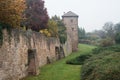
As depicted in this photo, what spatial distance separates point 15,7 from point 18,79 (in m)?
4.10

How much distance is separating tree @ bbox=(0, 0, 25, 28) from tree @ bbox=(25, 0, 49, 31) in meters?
13.9

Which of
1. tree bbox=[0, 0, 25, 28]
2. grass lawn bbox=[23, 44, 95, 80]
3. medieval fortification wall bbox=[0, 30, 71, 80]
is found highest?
tree bbox=[0, 0, 25, 28]

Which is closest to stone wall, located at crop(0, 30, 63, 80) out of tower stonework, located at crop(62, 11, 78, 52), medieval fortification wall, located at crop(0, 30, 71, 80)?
medieval fortification wall, located at crop(0, 30, 71, 80)

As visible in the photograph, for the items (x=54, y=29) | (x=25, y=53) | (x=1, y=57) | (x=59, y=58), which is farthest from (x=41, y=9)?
(x=1, y=57)

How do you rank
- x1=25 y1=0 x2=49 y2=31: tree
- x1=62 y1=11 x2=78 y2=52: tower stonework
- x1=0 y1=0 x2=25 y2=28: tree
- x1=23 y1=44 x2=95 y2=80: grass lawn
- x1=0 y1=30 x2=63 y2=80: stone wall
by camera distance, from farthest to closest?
1. x1=62 y1=11 x2=78 y2=52: tower stonework
2. x1=25 y1=0 x2=49 y2=31: tree
3. x1=23 y1=44 x2=95 y2=80: grass lawn
4. x1=0 y1=0 x2=25 y2=28: tree
5. x1=0 y1=30 x2=63 y2=80: stone wall

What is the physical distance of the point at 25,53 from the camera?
17.5 meters

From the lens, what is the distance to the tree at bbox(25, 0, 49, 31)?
29.7m

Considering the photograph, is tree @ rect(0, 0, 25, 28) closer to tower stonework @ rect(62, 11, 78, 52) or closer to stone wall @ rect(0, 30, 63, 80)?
stone wall @ rect(0, 30, 63, 80)

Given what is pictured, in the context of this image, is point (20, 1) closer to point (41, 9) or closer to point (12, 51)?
point (12, 51)

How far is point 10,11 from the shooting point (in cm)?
1443

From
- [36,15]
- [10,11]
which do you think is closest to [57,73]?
[10,11]

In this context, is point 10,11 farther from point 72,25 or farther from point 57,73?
point 72,25

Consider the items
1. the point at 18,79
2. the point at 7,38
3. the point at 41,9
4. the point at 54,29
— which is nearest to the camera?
the point at 7,38

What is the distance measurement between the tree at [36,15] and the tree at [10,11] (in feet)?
45.7
